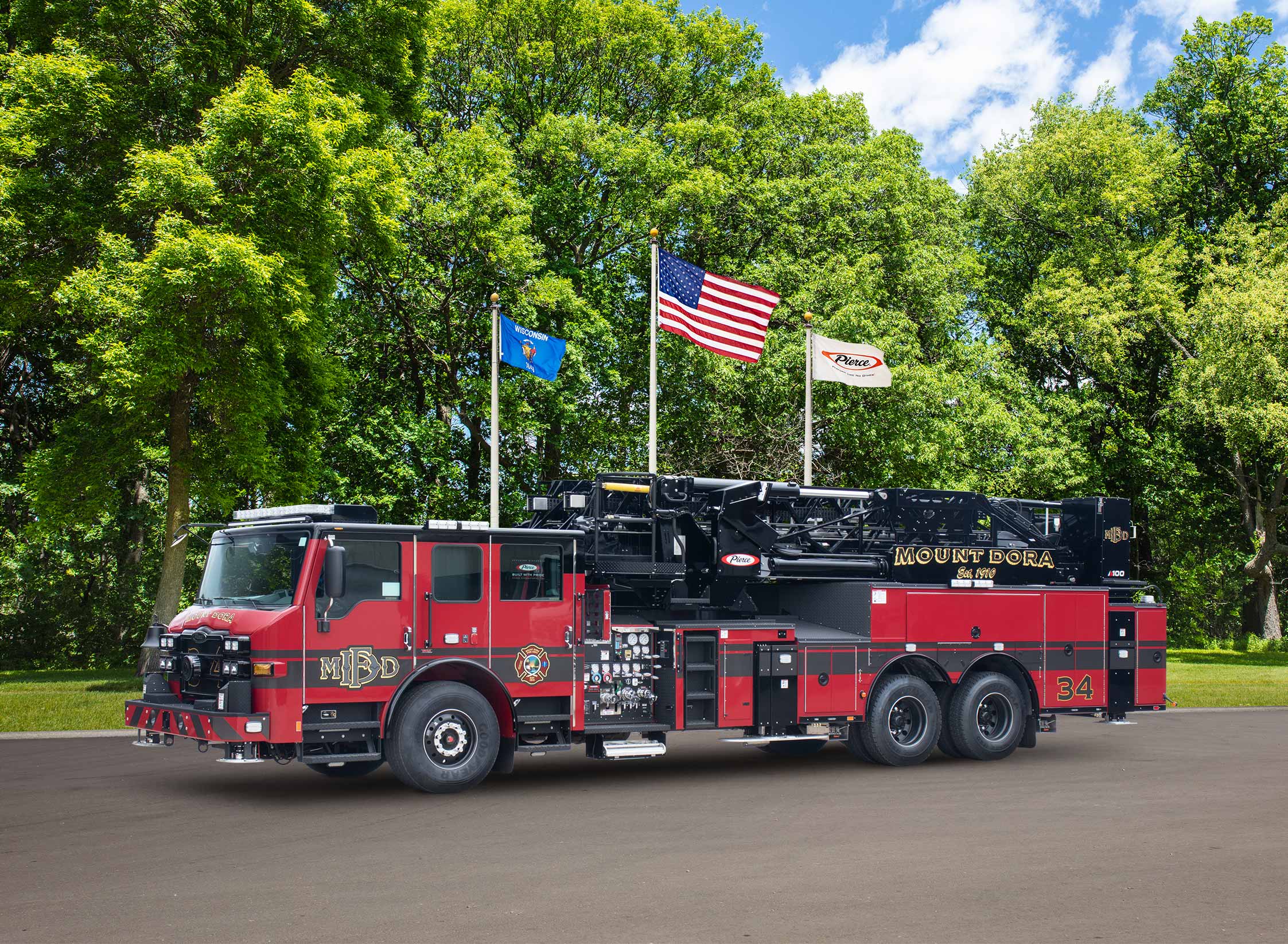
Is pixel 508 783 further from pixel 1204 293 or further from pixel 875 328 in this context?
pixel 1204 293

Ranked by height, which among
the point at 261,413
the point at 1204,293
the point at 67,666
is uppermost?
the point at 1204,293

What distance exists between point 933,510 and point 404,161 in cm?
1937

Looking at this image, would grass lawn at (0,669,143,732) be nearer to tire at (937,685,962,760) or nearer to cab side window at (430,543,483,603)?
cab side window at (430,543,483,603)

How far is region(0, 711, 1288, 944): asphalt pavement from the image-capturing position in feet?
25.2

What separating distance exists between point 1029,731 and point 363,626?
9.08 metres

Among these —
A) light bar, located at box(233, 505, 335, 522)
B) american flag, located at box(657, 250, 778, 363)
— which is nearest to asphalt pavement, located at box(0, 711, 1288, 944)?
light bar, located at box(233, 505, 335, 522)

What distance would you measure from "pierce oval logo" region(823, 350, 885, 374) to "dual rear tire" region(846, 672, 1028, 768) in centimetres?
870

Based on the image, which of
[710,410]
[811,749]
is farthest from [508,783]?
[710,410]

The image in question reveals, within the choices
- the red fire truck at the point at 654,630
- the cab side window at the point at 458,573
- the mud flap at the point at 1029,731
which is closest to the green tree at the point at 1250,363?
the red fire truck at the point at 654,630

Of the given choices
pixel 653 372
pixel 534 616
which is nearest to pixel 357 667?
pixel 534 616

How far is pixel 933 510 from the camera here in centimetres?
1659

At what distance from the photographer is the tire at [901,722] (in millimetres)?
15453

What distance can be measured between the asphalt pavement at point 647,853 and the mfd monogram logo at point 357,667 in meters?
1.19

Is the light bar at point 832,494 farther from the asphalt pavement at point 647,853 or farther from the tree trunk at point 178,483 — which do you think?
the tree trunk at point 178,483
